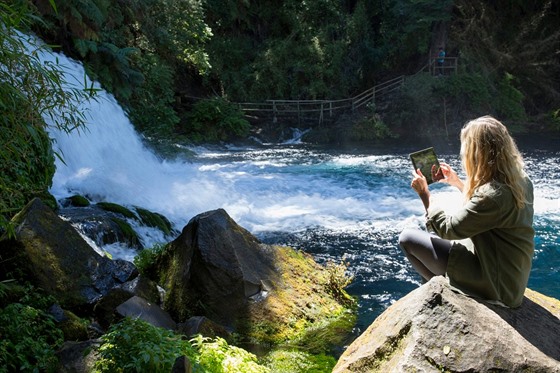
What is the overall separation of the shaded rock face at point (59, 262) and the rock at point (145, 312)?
617mm

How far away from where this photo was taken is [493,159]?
3270 millimetres

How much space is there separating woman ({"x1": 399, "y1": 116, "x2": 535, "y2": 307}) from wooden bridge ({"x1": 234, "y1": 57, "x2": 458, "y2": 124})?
19870 mm

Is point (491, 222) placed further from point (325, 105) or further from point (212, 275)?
point (325, 105)

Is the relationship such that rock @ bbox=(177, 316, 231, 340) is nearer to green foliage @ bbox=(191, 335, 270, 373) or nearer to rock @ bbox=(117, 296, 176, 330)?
rock @ bbox=(117, 296, 176, 330)

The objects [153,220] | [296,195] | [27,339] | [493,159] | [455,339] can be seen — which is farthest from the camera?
[296,195]

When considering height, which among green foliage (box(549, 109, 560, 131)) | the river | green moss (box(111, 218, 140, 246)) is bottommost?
green foliage (box(549, 109, 560, 131))

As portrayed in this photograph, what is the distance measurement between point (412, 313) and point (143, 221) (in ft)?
19.7

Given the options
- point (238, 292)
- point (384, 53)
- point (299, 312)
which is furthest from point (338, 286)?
point (384, 53)

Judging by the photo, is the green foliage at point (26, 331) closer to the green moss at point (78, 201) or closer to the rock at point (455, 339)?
the rock at point (455, 339)

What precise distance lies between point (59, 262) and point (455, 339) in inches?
Result: 156

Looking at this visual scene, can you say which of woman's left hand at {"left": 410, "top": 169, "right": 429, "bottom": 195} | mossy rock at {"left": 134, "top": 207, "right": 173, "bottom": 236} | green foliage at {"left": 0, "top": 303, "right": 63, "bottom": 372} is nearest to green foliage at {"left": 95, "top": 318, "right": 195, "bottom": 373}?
green foliage at {"left": 0, "top": 303, "right": 63, "bottom": 372}

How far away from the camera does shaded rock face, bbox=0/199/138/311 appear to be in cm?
515

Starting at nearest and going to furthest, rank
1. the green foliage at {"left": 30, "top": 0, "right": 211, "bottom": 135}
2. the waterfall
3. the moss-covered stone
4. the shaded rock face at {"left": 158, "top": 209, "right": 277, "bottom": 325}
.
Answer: the moss-covered stone, the shaded rock face at {"left": 158, "top": 209, "right": 277, "bottom": 325}, the waterfall, the green foliage at {"left": 30, "top": 0, "right": 211, "bottom": 135}

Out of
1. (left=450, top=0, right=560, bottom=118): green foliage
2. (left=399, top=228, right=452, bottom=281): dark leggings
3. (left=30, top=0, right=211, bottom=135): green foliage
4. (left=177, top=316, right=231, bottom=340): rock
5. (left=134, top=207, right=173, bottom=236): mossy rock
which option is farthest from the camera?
(left=450, top=0, right=560, bottom=118): green foliage
